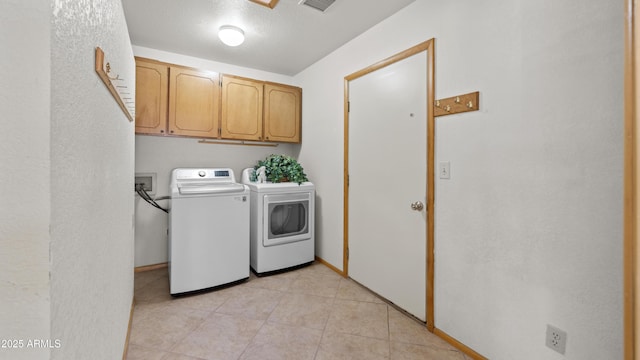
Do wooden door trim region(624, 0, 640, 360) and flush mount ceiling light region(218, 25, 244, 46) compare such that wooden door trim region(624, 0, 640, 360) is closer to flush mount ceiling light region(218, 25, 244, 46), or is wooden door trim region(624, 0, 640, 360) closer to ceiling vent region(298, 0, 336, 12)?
ceiling vent region(298, 0, 336, 12)

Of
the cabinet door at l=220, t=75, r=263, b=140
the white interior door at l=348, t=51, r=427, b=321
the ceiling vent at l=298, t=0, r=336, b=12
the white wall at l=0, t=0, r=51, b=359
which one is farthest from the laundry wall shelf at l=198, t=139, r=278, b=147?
the white wall at l=0, t=0, r=51, b=359

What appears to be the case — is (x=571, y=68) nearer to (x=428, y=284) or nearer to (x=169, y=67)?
(x=428, y=284)

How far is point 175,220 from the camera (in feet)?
7.44

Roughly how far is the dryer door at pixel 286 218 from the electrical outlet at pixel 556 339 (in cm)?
215

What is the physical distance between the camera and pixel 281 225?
9.58 feet

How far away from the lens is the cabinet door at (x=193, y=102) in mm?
2678

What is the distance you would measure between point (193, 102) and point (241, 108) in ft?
1.68

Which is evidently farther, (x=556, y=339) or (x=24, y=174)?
(x=556, y=339)

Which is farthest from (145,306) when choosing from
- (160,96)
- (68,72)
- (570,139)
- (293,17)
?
(570,139)

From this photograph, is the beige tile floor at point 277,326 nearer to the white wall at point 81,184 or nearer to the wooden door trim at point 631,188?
the white wall at point 81,184

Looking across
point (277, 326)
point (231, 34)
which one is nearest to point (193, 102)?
point (231, 34)

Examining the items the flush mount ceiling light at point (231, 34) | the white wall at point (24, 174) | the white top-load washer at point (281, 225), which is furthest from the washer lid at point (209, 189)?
the white wall at point (24, 174)

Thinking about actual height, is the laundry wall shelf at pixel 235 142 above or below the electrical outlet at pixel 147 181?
above

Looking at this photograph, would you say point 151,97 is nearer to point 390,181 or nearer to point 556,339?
point 390,181
